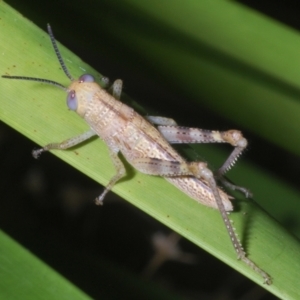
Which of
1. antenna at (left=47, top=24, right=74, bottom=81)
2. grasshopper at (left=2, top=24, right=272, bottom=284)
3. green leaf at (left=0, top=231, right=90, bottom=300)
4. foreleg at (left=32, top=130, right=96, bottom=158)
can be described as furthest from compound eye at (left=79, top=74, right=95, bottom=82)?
green leaf at (left=0, top=231, right=90, bottom=300)

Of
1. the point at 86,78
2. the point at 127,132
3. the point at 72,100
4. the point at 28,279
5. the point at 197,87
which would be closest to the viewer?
the point at 28,279

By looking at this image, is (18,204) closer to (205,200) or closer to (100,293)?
(100,293)

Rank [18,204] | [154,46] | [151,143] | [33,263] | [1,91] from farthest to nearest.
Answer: [18,204]
[151,143]
[154,46]
[1,91]
[33,263]

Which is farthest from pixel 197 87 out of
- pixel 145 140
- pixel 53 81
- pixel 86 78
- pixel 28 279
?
pixel 28 279

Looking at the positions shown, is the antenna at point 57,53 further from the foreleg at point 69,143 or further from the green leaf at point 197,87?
the foreleg at point 69,143

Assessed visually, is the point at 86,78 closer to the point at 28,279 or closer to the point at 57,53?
the point at 57,53

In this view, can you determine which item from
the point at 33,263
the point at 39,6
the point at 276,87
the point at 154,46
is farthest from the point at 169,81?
the point at 33,263

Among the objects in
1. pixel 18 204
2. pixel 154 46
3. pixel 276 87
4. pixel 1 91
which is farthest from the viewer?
pixel 18 204
